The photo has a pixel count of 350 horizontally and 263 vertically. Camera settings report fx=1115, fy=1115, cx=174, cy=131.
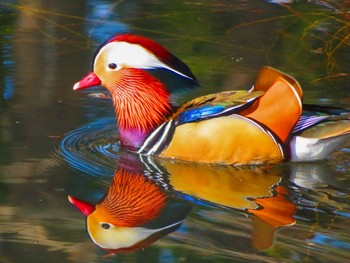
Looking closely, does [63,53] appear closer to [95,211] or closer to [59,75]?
[59,75]

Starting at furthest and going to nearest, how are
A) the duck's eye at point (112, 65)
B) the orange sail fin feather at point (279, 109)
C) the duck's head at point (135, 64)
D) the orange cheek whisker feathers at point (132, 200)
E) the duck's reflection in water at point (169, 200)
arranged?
the duck's eye at point (112, 65), the duck's head at point (135, 64), the orange sail fin feather at point (279, 109), the orange cheek whisker feathers at point (132, 200), the duck's reflection in water at point (169, 200)

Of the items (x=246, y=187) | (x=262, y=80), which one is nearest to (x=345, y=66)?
(x=262, y=80)

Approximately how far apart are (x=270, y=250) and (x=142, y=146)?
172 cm

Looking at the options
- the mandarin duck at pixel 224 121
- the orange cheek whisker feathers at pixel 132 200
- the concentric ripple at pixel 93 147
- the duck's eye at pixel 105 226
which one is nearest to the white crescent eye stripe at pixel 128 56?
the mandarin duck at pixel 224 121

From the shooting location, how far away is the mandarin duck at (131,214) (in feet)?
17.2

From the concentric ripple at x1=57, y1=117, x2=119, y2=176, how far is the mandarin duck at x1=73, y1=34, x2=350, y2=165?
16cm

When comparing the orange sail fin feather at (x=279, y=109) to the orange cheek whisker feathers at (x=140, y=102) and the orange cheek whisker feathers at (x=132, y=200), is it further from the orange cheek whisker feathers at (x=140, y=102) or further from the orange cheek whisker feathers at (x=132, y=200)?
the orange cheek whisker feathers at (x=132, y=200)

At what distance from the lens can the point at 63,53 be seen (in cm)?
858

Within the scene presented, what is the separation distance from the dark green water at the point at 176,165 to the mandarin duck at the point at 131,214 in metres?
0.06

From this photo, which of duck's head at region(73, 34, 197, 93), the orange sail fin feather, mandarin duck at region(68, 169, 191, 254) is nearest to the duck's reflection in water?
mandarin duck at region(68, 169, 191, 254)

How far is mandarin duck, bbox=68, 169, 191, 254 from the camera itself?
206 inches

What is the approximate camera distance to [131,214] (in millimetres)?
5602

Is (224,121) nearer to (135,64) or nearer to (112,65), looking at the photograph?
(135,64)

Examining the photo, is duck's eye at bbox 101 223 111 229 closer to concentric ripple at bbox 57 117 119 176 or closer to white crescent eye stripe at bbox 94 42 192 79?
concentric ripple at bbox 57 117 119 176
